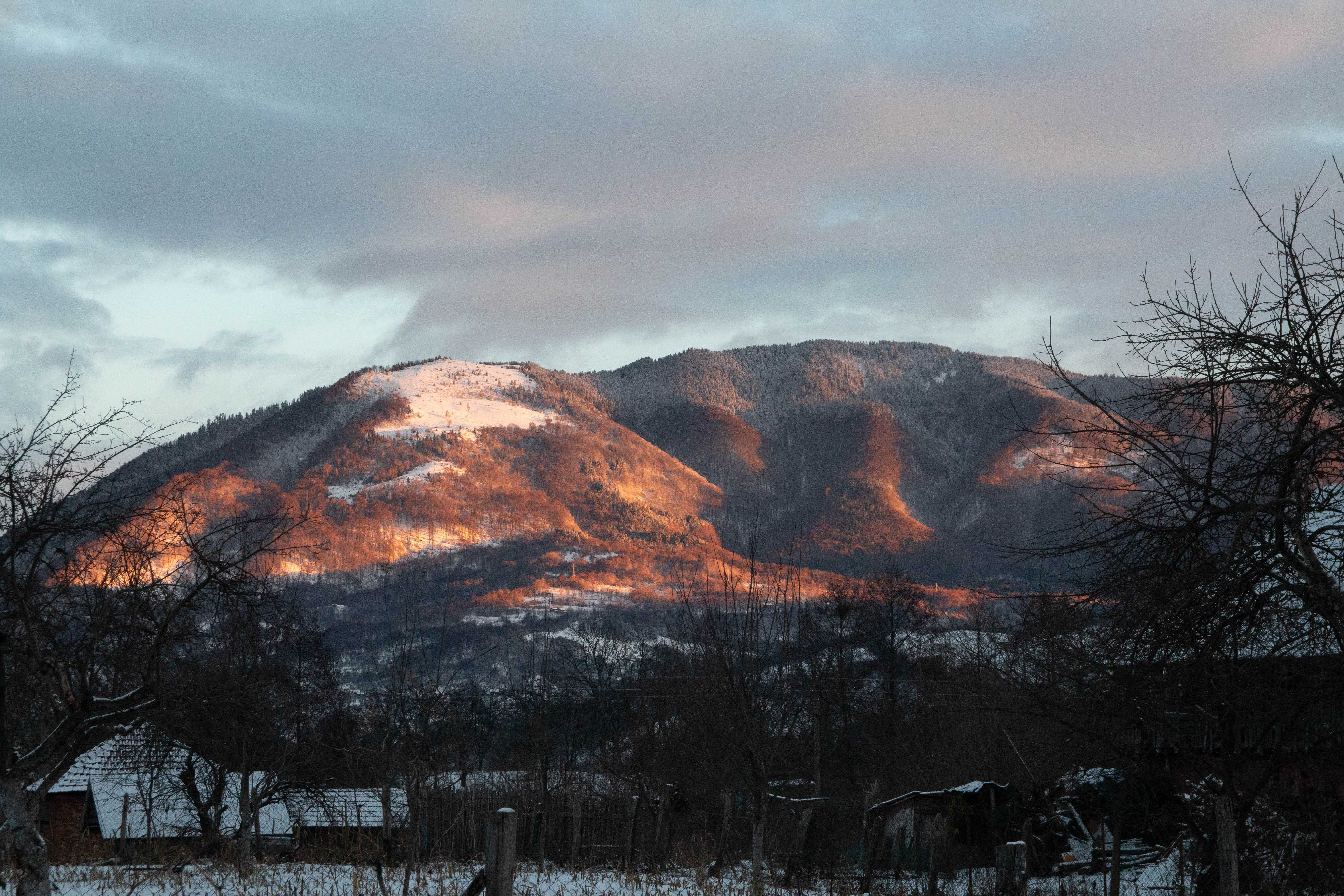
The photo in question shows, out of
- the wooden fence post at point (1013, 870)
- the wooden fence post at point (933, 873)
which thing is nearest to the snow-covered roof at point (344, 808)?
the wooden fence post at point (933, 873)

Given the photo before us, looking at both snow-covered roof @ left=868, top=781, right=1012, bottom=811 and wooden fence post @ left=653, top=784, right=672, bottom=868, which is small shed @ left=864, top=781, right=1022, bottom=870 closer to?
snow-covered roof @ left=868, top=781, right=1012, bottom=811

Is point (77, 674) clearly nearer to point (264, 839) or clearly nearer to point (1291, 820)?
point (1291, 820)

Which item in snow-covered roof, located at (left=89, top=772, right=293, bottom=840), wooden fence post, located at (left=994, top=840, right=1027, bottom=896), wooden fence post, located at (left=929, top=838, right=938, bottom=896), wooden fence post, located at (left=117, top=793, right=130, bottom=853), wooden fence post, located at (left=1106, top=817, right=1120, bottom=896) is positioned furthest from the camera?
snow-covered roof, located at (left=89, top=772, right=293, bottom=840)

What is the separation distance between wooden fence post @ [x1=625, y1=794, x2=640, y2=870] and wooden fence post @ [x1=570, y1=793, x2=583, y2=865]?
1.36m

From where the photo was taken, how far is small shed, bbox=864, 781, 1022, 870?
27.2 metres

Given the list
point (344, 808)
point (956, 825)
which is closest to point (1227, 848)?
point (956, 825)

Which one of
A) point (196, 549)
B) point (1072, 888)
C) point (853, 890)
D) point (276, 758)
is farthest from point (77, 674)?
point (276, 758)

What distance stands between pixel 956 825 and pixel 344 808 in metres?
19.7

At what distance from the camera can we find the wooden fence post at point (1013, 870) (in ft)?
37.5

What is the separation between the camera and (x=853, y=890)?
19.6 m

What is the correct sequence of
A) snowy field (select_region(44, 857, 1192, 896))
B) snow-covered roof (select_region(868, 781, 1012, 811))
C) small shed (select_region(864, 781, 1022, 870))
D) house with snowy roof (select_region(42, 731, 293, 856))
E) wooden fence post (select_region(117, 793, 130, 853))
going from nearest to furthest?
1. snowy field (select_region(44, 857, 1192, 896))
2. small shed (select_region(864, 781, 1022, 870))
3. wooden fence post (select_region(117, 793, 130, 853))
4. snow-covered roof (select_region(868, 781, 1012, 811))
5. house with snowy roof (select_region(42, 731, 293, 856))

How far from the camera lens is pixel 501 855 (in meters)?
9.79

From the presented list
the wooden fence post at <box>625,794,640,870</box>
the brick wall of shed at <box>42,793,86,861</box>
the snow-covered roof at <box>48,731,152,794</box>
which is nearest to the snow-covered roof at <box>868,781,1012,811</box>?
the wooden fence post at <box>625,794,640,870</box>

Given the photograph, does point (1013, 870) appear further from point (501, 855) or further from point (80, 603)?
point (80, 603)
